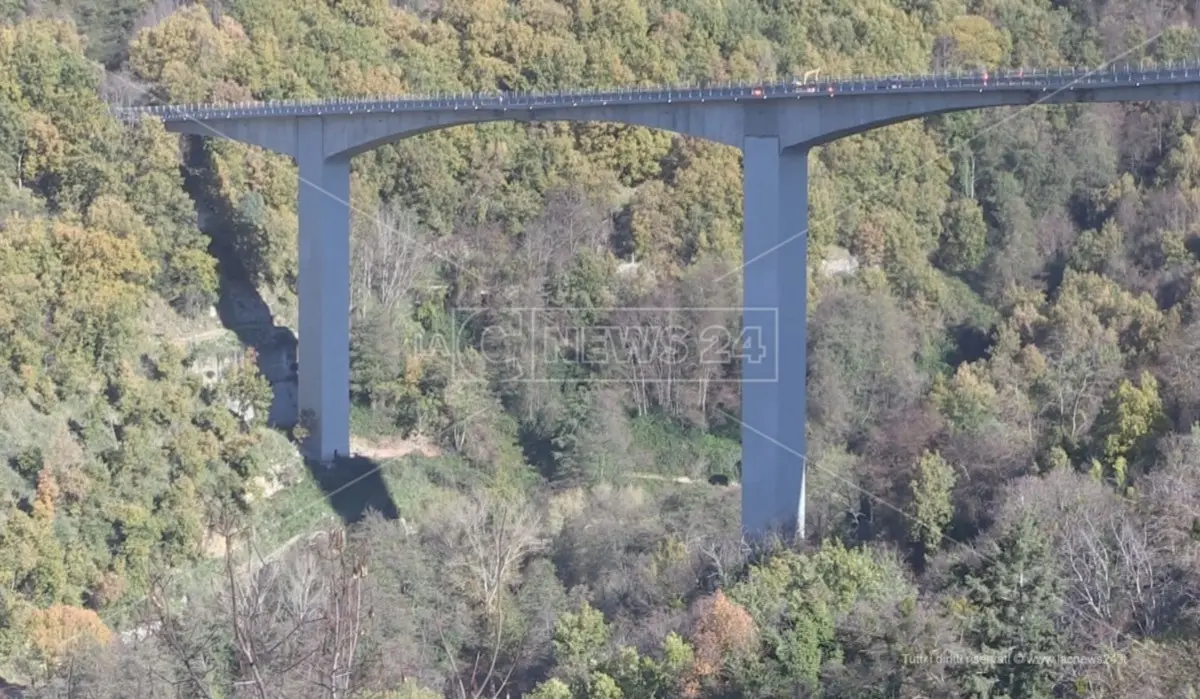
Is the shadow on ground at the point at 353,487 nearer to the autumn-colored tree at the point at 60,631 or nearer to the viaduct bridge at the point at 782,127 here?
the viaduct bridge at the point at 782,127

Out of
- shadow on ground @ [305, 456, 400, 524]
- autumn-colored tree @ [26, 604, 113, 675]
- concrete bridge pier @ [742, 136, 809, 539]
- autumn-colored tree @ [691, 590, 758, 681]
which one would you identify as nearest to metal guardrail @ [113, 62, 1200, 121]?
concrete bridge pier @ [742, 136, 809, 539]

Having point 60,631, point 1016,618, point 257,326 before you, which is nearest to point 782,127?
point 1016,618

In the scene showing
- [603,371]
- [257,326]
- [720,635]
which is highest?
[257,326]

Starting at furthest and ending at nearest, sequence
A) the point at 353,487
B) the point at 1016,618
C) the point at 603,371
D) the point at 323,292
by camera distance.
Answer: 1. the point at 603,371
2. the point at 323,292
3. the point at 353,487
4. the point at 1016,618

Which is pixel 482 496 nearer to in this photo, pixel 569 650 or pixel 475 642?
pixel 475 642

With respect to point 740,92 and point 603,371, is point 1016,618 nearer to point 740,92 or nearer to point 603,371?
point 740,92

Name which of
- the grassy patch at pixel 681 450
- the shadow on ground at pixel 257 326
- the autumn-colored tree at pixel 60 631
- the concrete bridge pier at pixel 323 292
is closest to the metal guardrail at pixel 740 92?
the concrete bridge pier at pixel 323 292

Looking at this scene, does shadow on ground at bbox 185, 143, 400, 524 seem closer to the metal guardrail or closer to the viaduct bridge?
the metal guardrail
